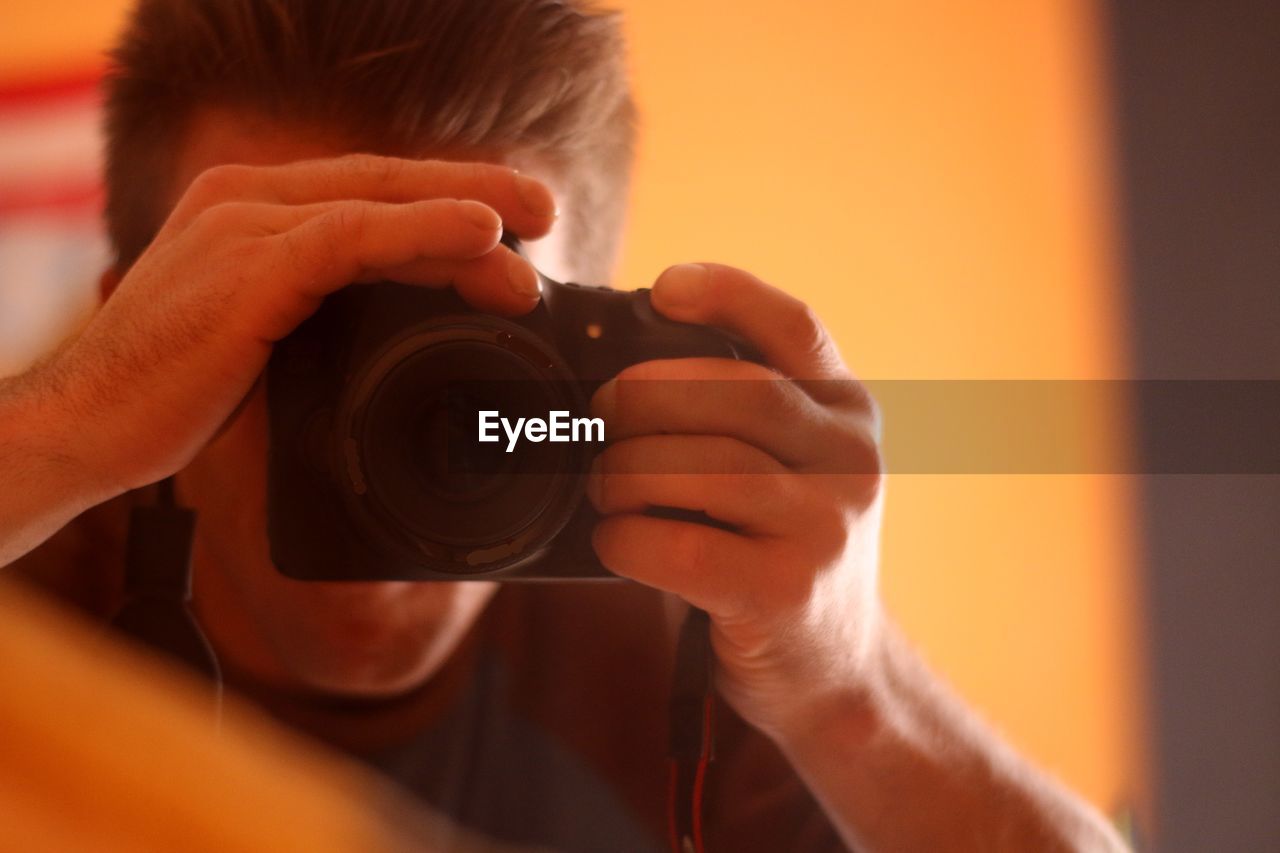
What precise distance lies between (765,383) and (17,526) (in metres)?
0.26

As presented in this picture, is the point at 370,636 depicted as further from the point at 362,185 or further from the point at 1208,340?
the point at 1208,340

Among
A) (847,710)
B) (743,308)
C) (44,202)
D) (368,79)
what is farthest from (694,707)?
(44,202)

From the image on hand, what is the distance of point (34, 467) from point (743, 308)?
24cm

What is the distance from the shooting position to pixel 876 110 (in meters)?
0.68

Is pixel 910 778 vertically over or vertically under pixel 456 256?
under

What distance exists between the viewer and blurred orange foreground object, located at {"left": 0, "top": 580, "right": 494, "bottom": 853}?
255mm

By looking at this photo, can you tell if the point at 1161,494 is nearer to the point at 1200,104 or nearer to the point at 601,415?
the point at 1200,104

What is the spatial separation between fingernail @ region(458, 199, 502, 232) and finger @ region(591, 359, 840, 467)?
0.21 feet

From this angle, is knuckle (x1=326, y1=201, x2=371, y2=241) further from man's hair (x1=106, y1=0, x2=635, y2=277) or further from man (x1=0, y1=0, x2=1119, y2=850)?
man's hair (x1=106, y1=0, x2=635, y2=277)

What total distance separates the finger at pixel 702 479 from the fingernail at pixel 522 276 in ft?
0.20

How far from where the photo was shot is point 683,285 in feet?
1.10

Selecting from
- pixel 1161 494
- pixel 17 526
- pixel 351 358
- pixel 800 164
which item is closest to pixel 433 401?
pixel 351 358

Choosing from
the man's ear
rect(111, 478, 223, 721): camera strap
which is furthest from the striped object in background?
rect(111, 478, 223, 721): camera strap

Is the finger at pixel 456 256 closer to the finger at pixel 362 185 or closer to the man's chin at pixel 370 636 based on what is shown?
the finger at pixel 362 185
